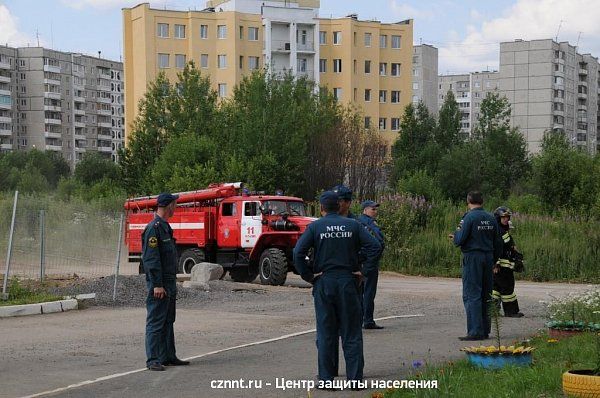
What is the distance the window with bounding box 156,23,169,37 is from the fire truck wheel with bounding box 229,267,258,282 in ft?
217

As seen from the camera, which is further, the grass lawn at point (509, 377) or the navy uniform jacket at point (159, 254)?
the navy uniform jacket at point (159, 254)

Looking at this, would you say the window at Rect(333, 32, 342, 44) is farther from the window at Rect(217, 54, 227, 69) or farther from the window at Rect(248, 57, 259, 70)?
the window at Rect(217, 54, 227, 69)

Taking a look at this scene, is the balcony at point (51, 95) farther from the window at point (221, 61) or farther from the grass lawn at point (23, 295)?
the grass lawn at point (23, 295)

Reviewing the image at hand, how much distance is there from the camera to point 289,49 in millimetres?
92438

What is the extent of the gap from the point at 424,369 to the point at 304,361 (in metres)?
2.10

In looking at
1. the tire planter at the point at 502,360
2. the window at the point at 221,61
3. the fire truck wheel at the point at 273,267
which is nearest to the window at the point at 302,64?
the window at the point at 221,61

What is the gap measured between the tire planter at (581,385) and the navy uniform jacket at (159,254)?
4934 mm

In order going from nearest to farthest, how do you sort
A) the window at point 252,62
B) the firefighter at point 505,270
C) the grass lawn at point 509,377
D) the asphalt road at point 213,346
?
the grass lawn at point 509,377, the asphalt road at point 213,346, the firefighter at point 505,270, the window at point 252,62

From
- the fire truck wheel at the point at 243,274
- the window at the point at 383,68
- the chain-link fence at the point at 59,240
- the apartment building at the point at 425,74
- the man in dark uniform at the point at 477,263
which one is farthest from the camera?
the apartment building at the point at 425,74

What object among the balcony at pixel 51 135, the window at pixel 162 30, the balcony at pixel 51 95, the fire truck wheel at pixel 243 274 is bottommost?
the fire truck wheel at pixel 243 274

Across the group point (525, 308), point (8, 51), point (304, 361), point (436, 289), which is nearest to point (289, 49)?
point (8, 51)

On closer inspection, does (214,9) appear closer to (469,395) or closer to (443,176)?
(443,176)

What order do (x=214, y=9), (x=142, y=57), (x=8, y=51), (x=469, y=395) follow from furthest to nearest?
(x=8, y=51)
(x=214, y=9)
(x=142, y=57)
(x=469, y=395)

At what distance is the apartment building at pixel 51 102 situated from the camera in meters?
135
